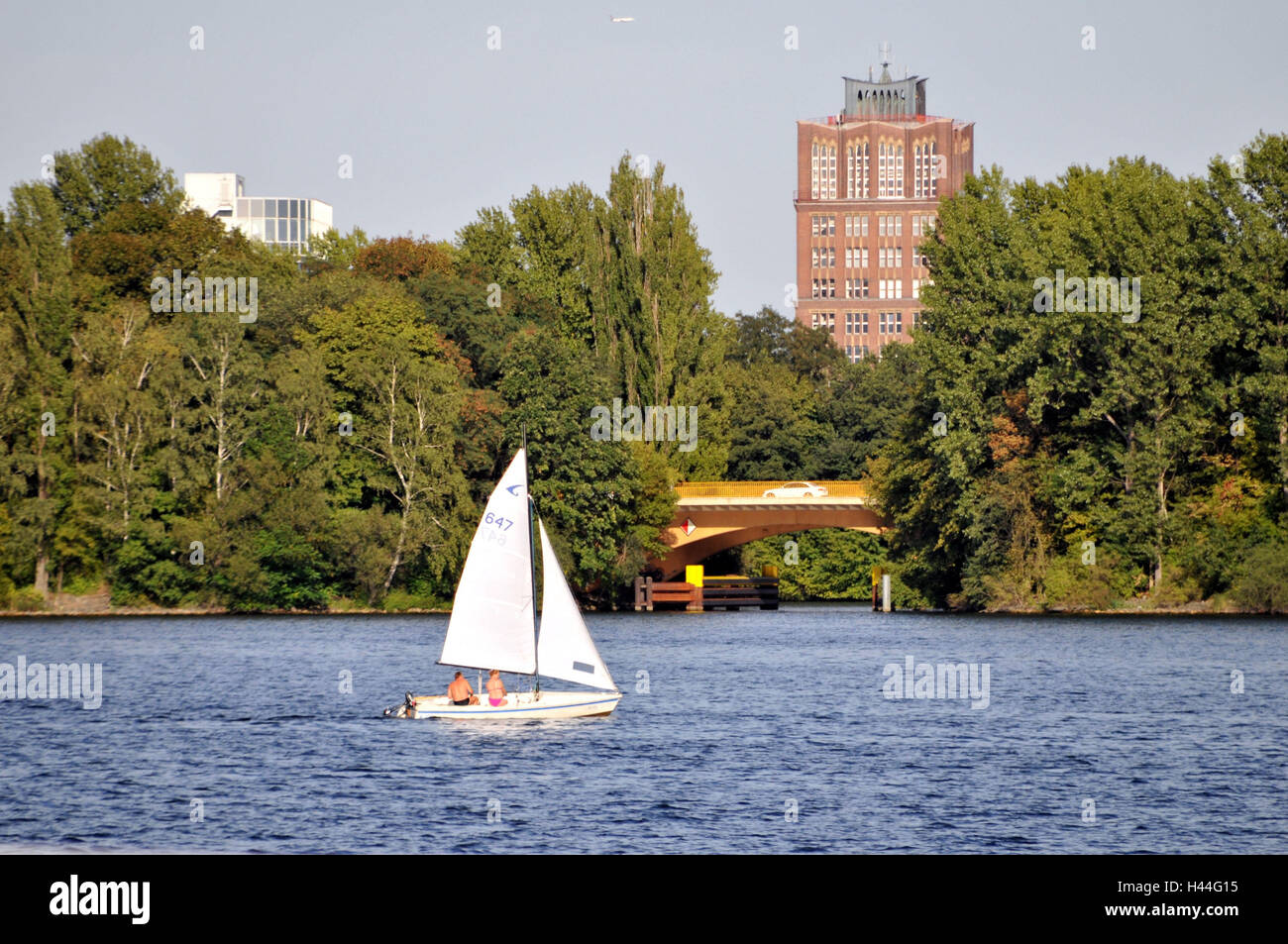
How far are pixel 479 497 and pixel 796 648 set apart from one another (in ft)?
92.8

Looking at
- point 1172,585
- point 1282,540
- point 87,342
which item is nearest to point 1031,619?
point 1172,585

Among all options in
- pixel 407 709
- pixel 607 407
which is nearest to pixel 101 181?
pixel 607 407

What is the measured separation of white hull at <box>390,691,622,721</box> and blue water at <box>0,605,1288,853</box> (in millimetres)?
435

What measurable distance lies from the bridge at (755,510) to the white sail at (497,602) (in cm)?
5782

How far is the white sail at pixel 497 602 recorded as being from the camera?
38.4 metres

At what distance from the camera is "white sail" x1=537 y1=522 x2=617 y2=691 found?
38906 mm

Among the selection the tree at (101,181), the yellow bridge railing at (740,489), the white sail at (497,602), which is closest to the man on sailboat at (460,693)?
the white sail at (497,602)

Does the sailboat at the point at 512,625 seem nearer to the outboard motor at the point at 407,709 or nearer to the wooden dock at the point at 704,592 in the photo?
the outboard motor at the point at 407,709

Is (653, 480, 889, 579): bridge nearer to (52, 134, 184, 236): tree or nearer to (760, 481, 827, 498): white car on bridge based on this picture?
(760, 481, 827, 498): white car on bridge

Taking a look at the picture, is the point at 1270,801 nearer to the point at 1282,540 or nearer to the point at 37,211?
the point at 1282,540

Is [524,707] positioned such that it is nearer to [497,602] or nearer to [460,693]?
[460,693]

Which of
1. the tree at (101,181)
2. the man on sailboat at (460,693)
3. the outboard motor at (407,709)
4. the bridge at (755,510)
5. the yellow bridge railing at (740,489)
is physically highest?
the tree at (101,181)

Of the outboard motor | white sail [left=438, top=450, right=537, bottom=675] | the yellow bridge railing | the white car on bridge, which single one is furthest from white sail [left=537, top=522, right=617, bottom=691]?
the white car on bridge
